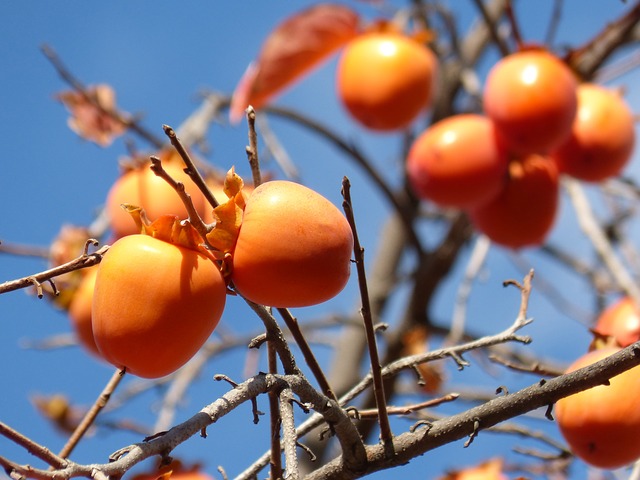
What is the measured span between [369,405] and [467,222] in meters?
0.47

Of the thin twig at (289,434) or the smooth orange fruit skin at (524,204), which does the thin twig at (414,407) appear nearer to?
the thin twig at (289,434)

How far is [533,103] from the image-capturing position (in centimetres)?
147

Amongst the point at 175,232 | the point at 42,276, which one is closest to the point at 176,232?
the point at 175,232

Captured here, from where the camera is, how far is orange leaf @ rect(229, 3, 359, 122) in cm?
171

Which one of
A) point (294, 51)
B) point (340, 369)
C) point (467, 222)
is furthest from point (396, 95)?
point (340, 369)

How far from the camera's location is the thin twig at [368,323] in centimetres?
55

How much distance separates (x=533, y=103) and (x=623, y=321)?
506 mm

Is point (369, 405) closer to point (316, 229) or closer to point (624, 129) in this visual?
point (624, 129)

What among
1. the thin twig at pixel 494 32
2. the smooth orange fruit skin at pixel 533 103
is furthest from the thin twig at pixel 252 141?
the thin twig at pixel 494 32

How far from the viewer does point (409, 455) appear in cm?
59

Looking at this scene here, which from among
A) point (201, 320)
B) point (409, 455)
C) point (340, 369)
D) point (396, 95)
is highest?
point (396, 95)

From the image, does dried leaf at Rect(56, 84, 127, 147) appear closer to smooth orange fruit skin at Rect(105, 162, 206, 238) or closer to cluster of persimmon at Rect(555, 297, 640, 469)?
smooth orange fruit skin at Rect(105, 162, 206, 238)

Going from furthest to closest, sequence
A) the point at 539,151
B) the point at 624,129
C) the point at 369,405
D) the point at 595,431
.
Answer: the point at 369,405 → the point at 624,129 → the point at 539,151 → the point at 595,431

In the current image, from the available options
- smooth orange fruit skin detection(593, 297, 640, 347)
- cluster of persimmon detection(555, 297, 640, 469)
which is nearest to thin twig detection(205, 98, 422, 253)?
smooth orange fruit skin detection(593, 297, 640, 347)
